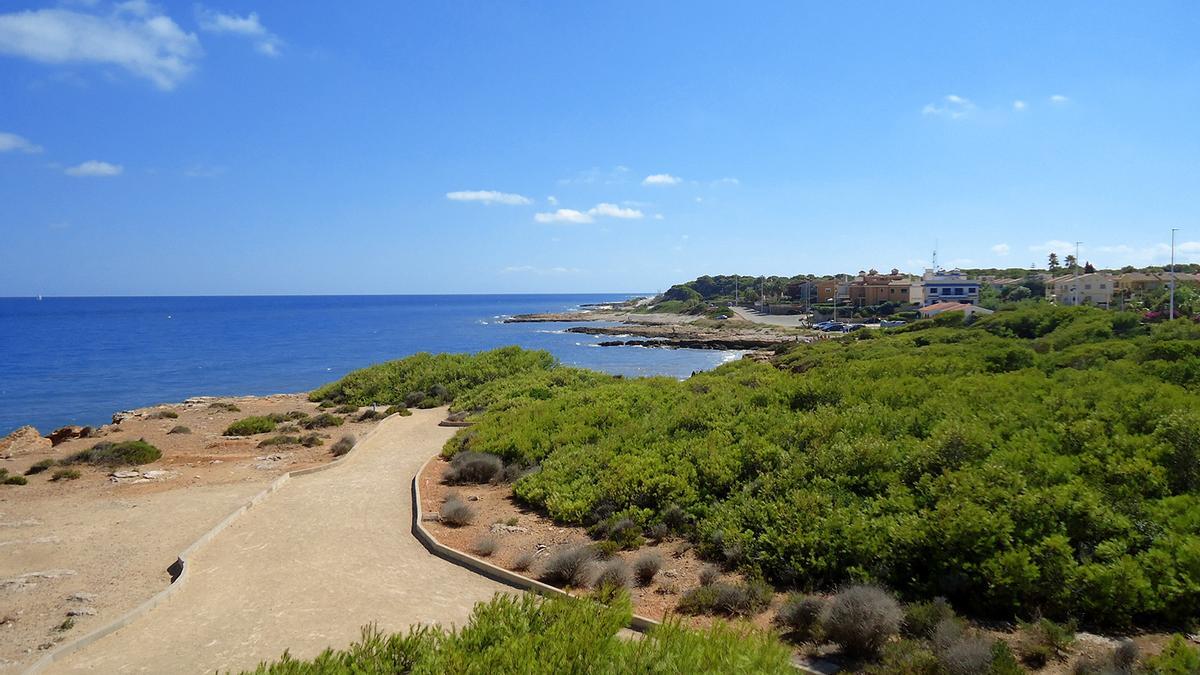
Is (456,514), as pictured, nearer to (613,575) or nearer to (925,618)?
(613,575)

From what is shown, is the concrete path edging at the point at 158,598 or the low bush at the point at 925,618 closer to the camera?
the low bush at the point at 925,618

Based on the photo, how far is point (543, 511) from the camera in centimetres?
1266

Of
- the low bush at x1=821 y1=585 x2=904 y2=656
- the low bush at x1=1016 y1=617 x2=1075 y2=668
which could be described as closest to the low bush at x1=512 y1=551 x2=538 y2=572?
the low bush at x1=821 y1=585 x2=904 y2=656

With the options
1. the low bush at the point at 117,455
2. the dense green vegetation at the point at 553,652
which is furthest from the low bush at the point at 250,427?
the dense green vegetation at the point at 553,652

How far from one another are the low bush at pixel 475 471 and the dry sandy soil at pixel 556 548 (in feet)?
0.83

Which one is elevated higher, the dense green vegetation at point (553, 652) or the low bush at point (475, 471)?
the dense green vegetation at point (553, 652)

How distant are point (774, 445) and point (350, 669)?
27.6ft

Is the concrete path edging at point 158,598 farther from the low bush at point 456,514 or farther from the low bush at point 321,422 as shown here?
the low bush at point 321,422

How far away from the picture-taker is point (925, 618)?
22.9 ft

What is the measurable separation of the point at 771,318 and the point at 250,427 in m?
90.0

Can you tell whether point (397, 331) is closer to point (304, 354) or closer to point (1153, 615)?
point (304, 354)

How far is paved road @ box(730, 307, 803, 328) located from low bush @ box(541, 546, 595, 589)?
81090mm

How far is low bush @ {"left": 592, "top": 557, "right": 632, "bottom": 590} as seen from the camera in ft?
29.0

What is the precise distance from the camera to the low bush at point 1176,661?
18.1 ft
